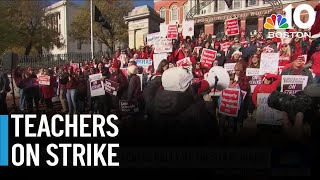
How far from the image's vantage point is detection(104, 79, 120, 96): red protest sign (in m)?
7.80

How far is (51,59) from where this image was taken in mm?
10383

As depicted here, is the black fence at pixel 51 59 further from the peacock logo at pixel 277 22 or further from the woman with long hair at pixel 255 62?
the peacock logo at pixel 277 22

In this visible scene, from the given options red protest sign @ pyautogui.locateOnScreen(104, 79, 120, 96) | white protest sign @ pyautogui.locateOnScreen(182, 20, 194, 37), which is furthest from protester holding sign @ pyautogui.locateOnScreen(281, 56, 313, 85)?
white protest sign @ pyautogui.locateOnScreen(182, 20, 194, 37)

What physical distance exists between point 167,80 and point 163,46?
15.1ft

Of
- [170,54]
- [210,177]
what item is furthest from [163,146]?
[170,54]

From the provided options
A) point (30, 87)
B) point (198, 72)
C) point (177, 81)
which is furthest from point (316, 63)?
point (30, 87)

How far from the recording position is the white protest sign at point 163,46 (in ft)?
28.3

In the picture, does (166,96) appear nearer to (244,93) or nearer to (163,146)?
(163,146)

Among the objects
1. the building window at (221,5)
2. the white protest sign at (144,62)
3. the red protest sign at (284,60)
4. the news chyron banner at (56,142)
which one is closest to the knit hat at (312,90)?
the red protest sign at (284,60)

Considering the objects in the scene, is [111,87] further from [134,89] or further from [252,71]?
[252,71]

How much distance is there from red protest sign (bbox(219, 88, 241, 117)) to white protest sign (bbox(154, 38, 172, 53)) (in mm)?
2632

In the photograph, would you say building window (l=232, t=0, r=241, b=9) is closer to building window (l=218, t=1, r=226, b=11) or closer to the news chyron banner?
building window (l=218, t=1, r=226, b=11)

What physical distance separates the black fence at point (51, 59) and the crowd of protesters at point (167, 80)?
7.8 inches

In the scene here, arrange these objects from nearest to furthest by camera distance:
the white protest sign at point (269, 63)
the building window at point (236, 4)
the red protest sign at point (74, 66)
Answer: the white protest sign at point (269, 63) → the red protest sign at point (74, 66) → the building window at point (236, 4)
